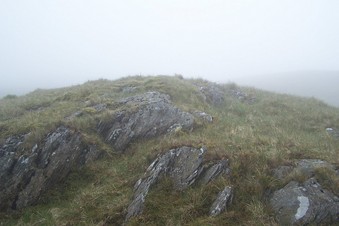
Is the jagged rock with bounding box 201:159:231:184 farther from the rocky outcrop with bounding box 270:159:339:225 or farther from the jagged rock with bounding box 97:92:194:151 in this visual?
the jagged rock with bounding box 97:92:194:151

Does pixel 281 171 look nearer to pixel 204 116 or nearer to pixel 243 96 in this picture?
pixel 204 116

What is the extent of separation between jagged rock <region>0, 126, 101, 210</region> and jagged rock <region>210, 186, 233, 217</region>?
568cm

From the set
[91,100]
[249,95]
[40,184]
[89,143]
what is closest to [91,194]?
[40,184]

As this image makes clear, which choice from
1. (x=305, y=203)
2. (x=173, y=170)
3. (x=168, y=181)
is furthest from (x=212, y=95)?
(x=305, y=203)

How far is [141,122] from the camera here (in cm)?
1334

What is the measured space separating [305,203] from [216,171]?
2556mm

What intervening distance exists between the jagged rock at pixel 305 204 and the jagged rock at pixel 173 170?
250 cm

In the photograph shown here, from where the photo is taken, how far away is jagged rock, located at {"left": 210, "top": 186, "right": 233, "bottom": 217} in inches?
303

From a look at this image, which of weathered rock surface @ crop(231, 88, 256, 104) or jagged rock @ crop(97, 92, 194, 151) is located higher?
jagged rock @ crop(97, 92, 194, 151)

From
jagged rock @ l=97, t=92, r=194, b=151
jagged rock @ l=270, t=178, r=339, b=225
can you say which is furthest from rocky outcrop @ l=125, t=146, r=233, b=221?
jagged rock @ l=97, t=92, r=194, b=151

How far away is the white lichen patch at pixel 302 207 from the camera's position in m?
7.08

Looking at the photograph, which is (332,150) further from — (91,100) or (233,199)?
(91,100)

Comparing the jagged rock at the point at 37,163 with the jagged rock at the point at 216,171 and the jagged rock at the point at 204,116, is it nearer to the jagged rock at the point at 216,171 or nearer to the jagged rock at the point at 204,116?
the jagged rock at the point at 216,171

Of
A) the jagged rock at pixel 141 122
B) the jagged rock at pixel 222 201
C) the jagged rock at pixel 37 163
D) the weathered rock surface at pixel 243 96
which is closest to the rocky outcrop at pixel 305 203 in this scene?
the jagged rock at pixel 222 201
